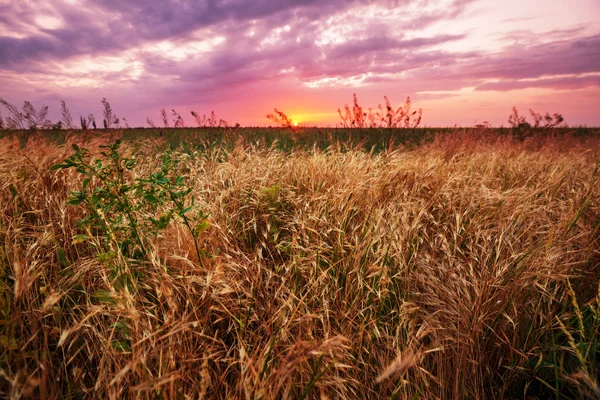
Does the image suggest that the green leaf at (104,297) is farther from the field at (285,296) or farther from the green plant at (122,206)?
the green plant at (122,206)

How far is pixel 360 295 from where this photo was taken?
1.86m

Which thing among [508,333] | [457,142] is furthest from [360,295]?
[457,142]

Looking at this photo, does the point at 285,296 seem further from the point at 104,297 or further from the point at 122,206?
the point at 122,206

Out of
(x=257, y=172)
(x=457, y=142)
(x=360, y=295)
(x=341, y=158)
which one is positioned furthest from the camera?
(x=457, y=142)

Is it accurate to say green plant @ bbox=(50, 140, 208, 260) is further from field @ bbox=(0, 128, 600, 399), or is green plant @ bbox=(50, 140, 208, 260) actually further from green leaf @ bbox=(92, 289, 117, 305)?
green leaf @ bbox=(92, 289, 117, 305)

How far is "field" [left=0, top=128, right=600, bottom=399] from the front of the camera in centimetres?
134

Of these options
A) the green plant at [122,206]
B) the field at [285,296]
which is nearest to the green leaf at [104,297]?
the field at [285,296]

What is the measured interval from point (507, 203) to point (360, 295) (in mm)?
1852

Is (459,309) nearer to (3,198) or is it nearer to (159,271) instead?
(159,271)

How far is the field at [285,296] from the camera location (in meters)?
1.34

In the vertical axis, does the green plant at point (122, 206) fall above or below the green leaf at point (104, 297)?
above

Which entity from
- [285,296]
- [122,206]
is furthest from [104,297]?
[285,296]

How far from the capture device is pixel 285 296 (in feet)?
6.16

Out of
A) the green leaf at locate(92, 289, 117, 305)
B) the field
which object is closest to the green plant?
the field
